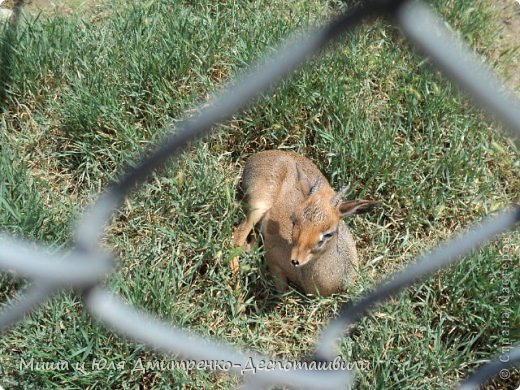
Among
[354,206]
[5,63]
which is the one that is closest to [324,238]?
[354,206]

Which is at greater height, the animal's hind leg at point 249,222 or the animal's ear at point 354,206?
the animal's hind leg at point 249,222

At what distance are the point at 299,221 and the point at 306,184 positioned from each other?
0.25m

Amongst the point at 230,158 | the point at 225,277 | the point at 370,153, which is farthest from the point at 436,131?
the point at 225,277

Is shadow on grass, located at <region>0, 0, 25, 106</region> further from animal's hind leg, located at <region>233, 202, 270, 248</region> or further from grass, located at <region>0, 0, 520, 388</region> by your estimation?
animal's hind leg, located at <region>233, 202, 270, 248</region>

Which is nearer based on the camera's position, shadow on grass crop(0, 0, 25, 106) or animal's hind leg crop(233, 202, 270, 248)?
animal's hind leg crop(233, 202, 270, 248)

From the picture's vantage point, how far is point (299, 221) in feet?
8.92

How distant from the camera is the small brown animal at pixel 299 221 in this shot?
269 cm

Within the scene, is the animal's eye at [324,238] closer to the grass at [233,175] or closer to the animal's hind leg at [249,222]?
the grass at [233,175]

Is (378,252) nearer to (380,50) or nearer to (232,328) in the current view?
(232,328)

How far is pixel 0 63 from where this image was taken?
320 cm

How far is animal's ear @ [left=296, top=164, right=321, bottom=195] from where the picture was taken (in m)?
2.82

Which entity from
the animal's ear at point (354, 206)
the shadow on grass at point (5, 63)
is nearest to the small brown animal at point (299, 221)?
the animal's ear at point (354, 206)

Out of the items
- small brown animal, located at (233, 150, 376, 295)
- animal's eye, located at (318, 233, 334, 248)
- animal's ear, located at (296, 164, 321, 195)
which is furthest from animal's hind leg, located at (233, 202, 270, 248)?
animal's eye, located at (318, 233, 334, 248)

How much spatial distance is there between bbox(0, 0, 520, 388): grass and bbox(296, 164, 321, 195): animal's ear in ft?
0.73
